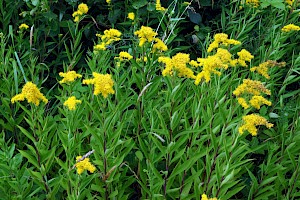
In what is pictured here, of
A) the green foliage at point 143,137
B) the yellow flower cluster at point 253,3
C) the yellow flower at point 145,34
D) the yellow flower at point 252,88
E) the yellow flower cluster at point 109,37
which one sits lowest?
the green foliage at point 143,137

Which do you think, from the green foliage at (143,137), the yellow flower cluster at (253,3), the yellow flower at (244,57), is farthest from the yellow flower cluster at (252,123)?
the yellow flower cluster at (253,3)

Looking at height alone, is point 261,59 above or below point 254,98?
below

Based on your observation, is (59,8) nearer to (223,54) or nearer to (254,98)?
(223,54)

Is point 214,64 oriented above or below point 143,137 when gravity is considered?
above

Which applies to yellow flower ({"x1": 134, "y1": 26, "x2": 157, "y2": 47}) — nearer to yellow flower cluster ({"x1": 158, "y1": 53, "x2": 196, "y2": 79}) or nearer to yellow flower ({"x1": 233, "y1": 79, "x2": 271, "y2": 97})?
yellow flower cluster ({"x1": 158, "y1": 53, "x2": 196, "y2": 79})

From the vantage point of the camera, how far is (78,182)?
159 cm

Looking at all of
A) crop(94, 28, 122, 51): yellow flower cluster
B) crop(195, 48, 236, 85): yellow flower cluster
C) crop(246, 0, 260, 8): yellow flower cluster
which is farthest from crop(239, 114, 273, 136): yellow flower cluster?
crop(246, 0, 260, 8): yellow flower cluster

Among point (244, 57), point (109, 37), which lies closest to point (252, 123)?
point (244, 57)

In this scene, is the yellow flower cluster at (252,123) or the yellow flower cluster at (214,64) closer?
the yellow flower cluster at (252,123)

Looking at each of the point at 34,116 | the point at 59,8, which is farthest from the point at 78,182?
the point at 59,8

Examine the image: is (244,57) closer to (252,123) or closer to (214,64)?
(214,64)

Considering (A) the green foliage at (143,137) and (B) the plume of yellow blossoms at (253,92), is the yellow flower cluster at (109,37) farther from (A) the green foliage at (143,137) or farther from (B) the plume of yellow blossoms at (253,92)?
(B) the plume of yellow blossoms at (253,92)

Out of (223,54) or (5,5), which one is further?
(5,5)

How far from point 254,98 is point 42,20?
184 centimetres
